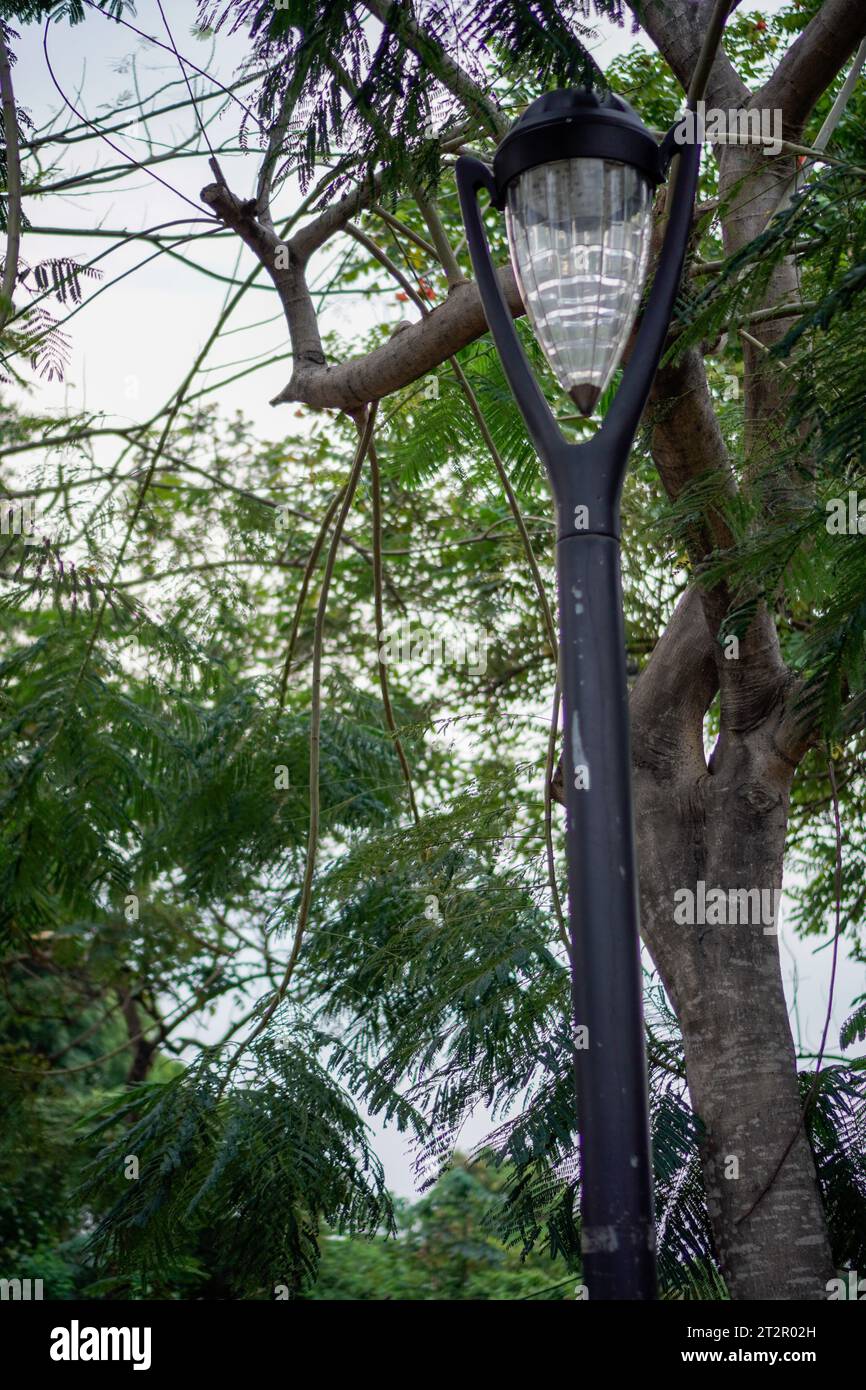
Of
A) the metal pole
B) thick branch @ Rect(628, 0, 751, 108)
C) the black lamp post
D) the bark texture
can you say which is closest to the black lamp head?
the black lamp post

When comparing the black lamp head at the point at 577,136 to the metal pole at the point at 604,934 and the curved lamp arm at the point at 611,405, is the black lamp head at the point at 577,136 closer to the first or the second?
the curved lamp arm at the point at 611,405

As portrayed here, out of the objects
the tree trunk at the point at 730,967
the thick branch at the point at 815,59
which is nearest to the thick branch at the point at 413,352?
the thick branch at the point at 815,59

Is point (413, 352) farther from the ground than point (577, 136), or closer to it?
farther from the ground

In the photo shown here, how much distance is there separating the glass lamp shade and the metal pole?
334mm

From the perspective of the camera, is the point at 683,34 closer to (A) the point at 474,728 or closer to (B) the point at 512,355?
(B) the point at 512,355

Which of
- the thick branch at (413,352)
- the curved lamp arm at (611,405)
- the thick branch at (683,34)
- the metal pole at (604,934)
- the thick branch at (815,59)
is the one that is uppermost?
the thick branch at (683,34)

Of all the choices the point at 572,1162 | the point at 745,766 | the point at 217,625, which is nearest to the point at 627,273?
the point at 745,766

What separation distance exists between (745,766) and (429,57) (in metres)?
2.24

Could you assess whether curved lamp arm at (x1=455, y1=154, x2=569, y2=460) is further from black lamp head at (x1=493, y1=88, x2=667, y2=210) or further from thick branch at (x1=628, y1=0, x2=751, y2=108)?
thick branch at (x1=628, y1=0, x2=751, y2=108)

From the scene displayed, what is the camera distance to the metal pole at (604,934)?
1.61m

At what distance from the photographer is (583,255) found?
6.56 ft

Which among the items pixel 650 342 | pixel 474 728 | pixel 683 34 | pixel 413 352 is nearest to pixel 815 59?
pixel 683 34

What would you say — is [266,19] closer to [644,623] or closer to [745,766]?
[745,766]

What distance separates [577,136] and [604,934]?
1.21 m
